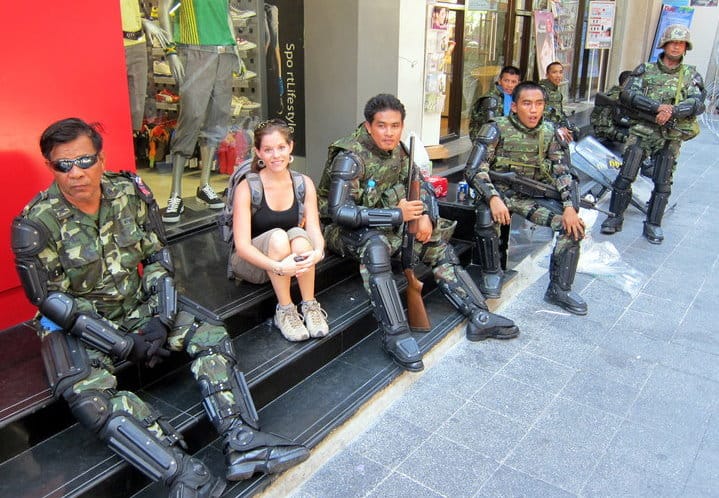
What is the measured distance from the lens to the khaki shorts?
319cm

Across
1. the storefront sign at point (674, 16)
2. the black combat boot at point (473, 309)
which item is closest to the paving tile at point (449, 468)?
the black combat boot at point (473, 309)

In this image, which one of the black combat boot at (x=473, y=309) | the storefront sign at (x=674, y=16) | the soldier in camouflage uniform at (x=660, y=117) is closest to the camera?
the black combat boot at (x=473, y=309)

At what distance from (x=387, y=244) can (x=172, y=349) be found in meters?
1.36

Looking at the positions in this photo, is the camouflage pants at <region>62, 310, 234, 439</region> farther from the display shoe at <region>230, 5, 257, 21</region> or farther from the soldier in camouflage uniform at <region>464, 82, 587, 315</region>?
the display shoe at <region>230, 5, 257, 21</region>

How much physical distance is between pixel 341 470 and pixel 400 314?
0.95 meters

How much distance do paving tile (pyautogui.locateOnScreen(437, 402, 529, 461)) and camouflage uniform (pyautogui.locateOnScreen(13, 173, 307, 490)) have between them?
83 centimetres

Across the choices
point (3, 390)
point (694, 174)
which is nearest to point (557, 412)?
point (3, 390)

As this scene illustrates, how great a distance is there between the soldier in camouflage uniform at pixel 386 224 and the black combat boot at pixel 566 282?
2.05 ft

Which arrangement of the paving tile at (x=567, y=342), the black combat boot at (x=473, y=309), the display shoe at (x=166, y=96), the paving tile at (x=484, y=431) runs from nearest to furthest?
1. the paving tile at (x=484, y=431)
2. the paving tile at (x=567, y=342)
3. the black combat boot at (x=473, y=309)
4. the display shoe at (x=166, y=96)

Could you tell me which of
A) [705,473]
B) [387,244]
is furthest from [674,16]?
[705,473]

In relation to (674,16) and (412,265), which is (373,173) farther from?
(674,16)

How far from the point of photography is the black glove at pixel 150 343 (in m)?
2.59

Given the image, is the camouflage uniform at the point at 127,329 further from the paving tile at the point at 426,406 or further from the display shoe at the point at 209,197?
the display shoe at the point at 209,197

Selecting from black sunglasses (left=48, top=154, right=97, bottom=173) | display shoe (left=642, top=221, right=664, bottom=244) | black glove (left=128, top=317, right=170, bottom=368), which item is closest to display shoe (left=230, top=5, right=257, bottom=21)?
black sunglasses (left=48, top=154, right=97, bottom=173)
